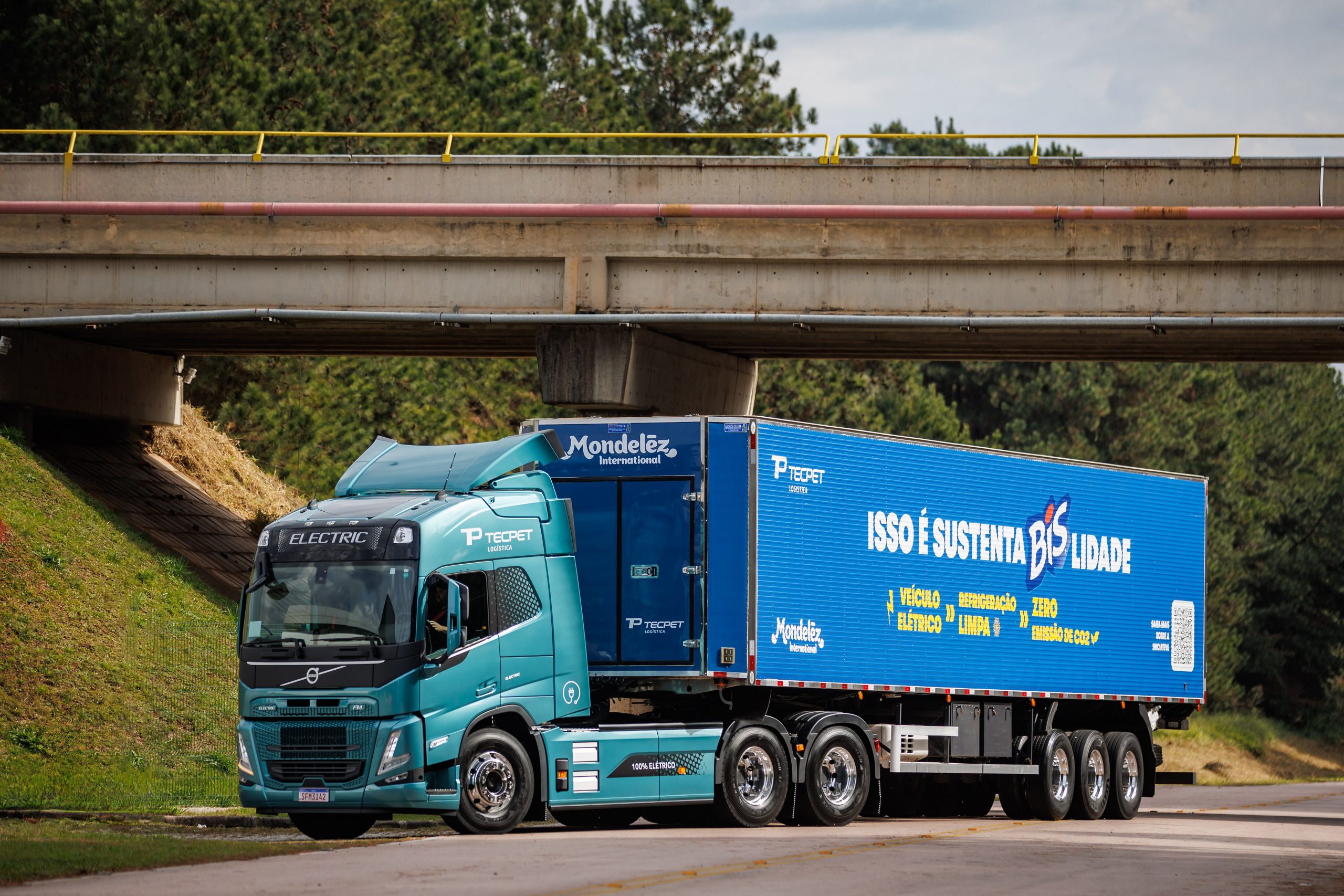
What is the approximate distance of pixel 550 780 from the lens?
17.8 meters

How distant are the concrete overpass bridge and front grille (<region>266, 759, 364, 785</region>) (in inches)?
500

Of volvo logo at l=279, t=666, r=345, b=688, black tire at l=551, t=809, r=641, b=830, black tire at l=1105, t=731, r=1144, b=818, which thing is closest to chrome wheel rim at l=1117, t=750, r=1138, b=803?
black tire at l=1105, t=731, r=1144, b=818

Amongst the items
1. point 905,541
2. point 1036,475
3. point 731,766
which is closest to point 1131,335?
point 1036,475

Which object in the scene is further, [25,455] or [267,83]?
[267,83]

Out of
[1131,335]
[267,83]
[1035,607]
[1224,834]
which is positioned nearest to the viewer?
[1224,834]

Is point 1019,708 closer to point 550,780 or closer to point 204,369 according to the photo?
point 550,780

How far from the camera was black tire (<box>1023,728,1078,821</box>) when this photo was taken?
74.7 feet

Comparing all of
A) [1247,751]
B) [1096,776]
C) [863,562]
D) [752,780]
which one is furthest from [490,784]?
[1247,751]

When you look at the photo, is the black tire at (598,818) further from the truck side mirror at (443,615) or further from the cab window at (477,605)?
the truck side mirror at (443,615)

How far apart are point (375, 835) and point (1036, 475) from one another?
953 centimetres

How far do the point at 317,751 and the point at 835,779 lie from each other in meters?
6.25

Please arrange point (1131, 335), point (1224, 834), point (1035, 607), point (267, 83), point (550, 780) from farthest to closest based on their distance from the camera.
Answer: point (267, 83)
point (1131, 335)
point (1035, 607)
point (1224, 834)
point (550, 780)

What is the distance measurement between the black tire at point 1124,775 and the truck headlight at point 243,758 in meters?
12.1

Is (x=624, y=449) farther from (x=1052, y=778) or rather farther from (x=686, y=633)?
(x=1052, y=778)
